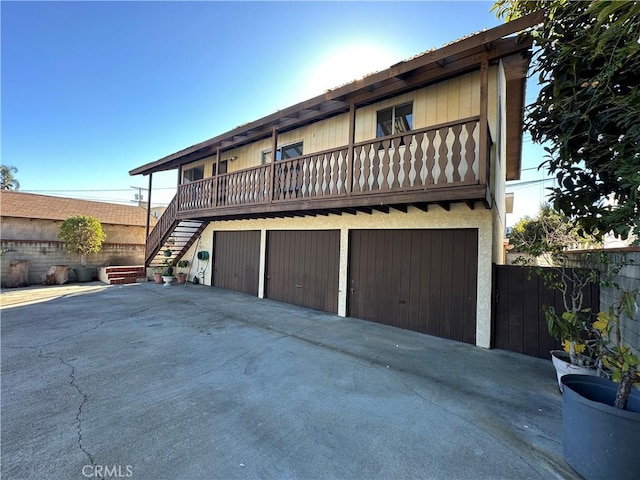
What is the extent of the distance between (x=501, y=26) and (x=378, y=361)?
5458 millimetres

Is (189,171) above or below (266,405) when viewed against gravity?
above

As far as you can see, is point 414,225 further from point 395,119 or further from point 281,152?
point 281,152

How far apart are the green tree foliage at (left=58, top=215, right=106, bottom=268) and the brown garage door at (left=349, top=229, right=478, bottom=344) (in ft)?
38.9

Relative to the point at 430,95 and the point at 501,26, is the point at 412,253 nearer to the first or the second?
the point at 430,95

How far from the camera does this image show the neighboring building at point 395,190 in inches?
189

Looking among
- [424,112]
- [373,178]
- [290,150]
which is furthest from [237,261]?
[424,112]

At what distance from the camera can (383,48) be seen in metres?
6.08

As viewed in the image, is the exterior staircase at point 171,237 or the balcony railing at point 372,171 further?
the exterior staircase at point 171,237

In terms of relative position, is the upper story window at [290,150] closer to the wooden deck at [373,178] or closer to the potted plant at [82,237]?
the wooden deck at [373,178]

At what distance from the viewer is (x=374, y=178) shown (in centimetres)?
552

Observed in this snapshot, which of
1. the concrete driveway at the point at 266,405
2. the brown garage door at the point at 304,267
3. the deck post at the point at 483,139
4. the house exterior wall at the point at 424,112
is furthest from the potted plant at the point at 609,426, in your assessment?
the brown garage door at the point at 304,267

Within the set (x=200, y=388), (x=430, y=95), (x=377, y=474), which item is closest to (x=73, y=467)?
(x=200, y=388)

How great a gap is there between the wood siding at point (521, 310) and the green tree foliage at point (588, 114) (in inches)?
71.3

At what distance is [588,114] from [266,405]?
4670mm
